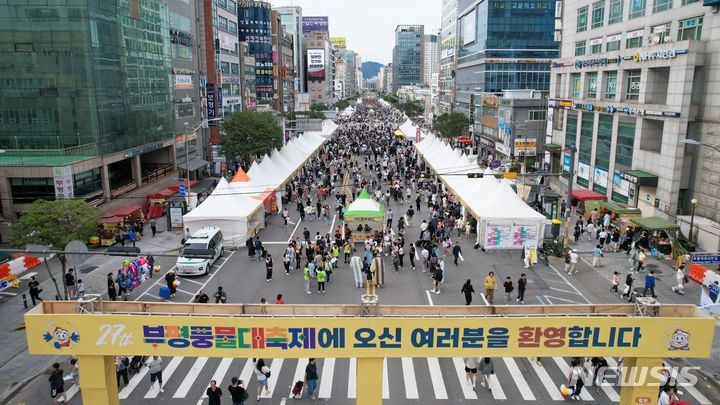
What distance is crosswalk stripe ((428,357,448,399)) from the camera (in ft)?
47.3

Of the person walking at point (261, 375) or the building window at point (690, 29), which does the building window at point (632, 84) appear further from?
the person walking at point (261, 375)

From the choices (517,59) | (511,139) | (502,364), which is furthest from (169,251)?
(517,59)

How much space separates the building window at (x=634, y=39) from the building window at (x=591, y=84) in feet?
15.5

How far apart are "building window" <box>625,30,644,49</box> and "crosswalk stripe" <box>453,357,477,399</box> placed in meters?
30.6

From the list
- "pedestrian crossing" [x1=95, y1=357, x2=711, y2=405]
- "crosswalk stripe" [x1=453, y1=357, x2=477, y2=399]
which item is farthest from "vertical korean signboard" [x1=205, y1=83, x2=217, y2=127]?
"crosswalk stripe" [x1=453, y1=357, x2=477, y2=399]

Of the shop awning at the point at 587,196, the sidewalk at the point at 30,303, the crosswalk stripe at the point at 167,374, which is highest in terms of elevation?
the shop awning at the point at 587,196

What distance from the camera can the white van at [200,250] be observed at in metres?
24.2

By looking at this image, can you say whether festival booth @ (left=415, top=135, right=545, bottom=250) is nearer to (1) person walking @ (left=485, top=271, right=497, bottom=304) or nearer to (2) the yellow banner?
(1) person walking @ (left=485, top=271, right=497, bottom=304)

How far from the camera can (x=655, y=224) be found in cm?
2875

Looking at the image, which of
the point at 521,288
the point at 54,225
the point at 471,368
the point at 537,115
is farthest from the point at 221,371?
the point at 537,115

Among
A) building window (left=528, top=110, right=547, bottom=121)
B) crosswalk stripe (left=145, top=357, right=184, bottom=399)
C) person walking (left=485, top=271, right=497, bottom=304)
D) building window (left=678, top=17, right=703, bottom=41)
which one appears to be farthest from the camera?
building window (left=528, top=110, right=547, bottom=121)

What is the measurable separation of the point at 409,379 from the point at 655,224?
20260 mm

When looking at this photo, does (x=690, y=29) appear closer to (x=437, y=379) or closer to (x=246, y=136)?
(x=437, y=379)

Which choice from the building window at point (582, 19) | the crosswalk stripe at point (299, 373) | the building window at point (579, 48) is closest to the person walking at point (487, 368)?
the crosswalk stripe at point (299, 373)
